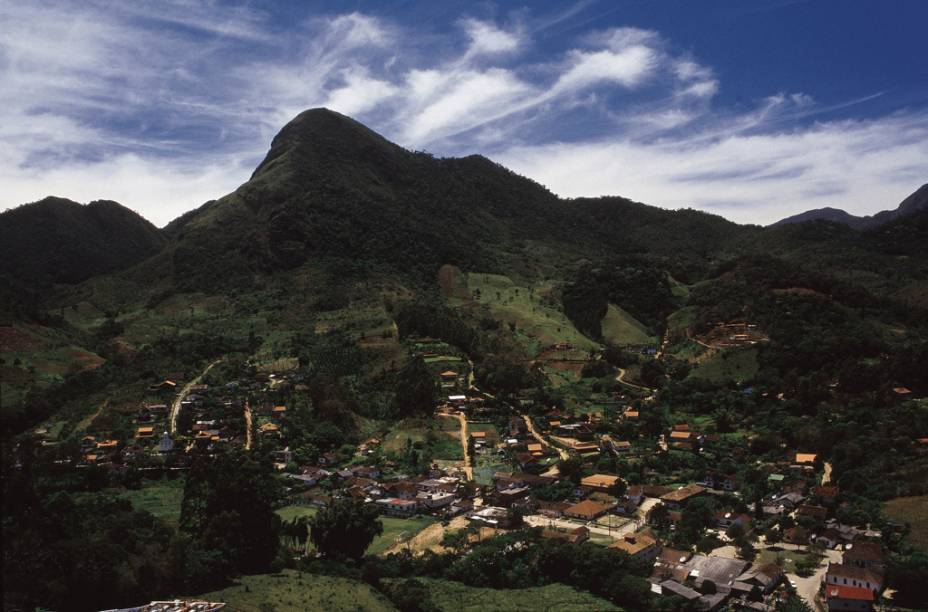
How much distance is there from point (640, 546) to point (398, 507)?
13115mm

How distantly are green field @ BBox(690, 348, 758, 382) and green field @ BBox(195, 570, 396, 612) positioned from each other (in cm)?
4293

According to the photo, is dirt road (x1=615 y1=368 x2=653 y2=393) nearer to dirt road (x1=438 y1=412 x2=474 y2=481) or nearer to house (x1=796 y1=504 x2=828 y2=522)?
dirt road (x1=438 y1=412 x2=474 y2=481)

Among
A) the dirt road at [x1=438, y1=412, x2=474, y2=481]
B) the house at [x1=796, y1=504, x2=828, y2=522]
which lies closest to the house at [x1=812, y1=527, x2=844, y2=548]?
the house at [x1=796, y1=504, x2=828, y2=522]

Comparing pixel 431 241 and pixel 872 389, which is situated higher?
pixel 431 241

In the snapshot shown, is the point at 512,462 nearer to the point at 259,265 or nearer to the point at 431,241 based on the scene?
the point at 259,265

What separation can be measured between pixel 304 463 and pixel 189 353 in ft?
82.0

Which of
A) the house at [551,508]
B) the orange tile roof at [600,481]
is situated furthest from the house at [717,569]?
the orange tile roof at [600,481]

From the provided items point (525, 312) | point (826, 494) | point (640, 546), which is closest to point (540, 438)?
point (826, 494)

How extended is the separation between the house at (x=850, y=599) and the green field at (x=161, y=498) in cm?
2619

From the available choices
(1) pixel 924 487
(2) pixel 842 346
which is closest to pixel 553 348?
(2) pixel 842 346

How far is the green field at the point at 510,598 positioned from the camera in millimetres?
26141

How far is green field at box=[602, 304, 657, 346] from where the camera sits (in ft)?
282

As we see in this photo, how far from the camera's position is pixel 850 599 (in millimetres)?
25406

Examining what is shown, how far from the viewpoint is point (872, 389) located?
48625 mm
